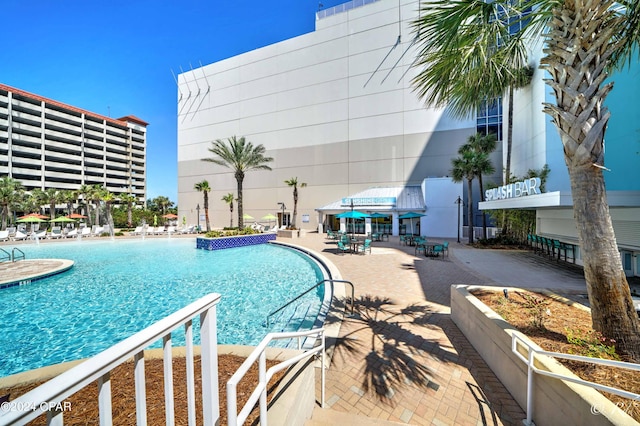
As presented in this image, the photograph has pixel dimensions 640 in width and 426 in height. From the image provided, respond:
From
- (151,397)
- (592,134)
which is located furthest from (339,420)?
(592,134)

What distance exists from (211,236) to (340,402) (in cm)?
1884

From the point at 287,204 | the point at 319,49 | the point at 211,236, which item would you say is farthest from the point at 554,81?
the point at 319,49

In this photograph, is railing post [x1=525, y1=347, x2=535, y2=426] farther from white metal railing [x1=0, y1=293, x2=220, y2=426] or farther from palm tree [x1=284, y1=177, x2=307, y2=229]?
palm tree [x1=284, y1=177, x2=307, y2=229]

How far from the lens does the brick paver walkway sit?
3.30m

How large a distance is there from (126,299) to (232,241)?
1160 cm

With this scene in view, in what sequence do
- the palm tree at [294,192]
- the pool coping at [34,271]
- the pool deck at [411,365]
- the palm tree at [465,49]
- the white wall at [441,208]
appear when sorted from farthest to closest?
the palm tree at [294,192] < the white wall at [441,208] < the pool coping at [34,271] < the palm tree at [465,49] < the pool deck at [411,365]

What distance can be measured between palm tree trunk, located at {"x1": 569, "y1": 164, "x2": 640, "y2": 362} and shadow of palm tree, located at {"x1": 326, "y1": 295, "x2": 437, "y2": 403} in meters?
2.49

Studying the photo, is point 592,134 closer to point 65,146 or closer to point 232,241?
point 232,241

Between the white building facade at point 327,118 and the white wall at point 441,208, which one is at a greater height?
the white building facade at point 327,118

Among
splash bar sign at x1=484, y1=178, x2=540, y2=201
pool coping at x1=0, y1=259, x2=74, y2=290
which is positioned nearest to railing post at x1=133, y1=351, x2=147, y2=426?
splash bar sign at x1=484, y1=178, x2=540, y2=201

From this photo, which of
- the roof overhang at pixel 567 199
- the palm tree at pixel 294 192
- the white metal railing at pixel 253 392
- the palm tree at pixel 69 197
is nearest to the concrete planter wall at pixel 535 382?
the white metal railing at pixel 253 392

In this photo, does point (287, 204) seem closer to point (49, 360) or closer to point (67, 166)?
point (49, 360)

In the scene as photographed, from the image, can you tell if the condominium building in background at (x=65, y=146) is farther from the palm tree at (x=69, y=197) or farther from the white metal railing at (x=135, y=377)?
the white metal railing at (x=135, y=377)

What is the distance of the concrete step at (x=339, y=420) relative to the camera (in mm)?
2895
